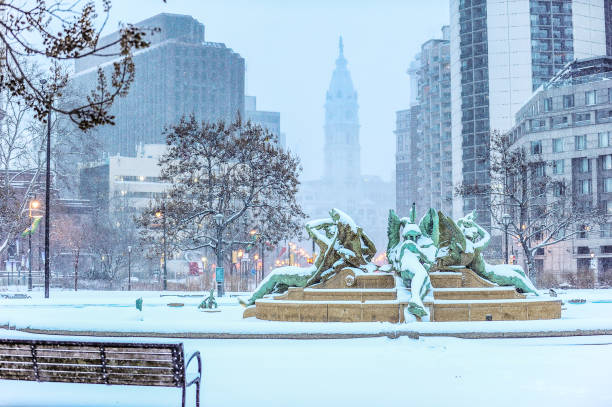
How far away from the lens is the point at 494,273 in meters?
21.7

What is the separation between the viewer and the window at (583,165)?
80188mm

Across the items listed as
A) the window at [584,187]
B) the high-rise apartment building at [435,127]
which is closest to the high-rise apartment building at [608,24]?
the window at [584,187]

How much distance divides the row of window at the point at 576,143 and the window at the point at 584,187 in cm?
343

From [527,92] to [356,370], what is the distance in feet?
326

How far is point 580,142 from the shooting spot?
8019 cm

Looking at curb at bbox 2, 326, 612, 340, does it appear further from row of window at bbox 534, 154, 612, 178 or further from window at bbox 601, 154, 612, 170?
window at bbox 601, 154, 612, 170

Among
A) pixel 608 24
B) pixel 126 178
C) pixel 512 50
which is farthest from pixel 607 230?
pixel 126 178

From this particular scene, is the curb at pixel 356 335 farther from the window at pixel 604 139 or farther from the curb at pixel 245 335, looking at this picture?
the window at pixel 604 139

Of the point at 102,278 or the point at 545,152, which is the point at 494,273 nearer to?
the point at 102,278

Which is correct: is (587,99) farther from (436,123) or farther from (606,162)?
(436,123)

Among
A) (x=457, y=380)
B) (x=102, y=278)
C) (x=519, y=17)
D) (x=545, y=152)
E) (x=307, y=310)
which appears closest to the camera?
(x=457, y=380)

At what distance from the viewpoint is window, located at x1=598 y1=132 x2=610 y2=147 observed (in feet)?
257

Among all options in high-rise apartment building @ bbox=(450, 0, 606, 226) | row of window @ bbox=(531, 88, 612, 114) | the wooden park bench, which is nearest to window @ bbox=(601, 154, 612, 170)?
row of window @ bbox=(531, 88, 612, 114)

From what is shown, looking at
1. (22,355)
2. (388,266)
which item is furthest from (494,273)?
(22,355)
